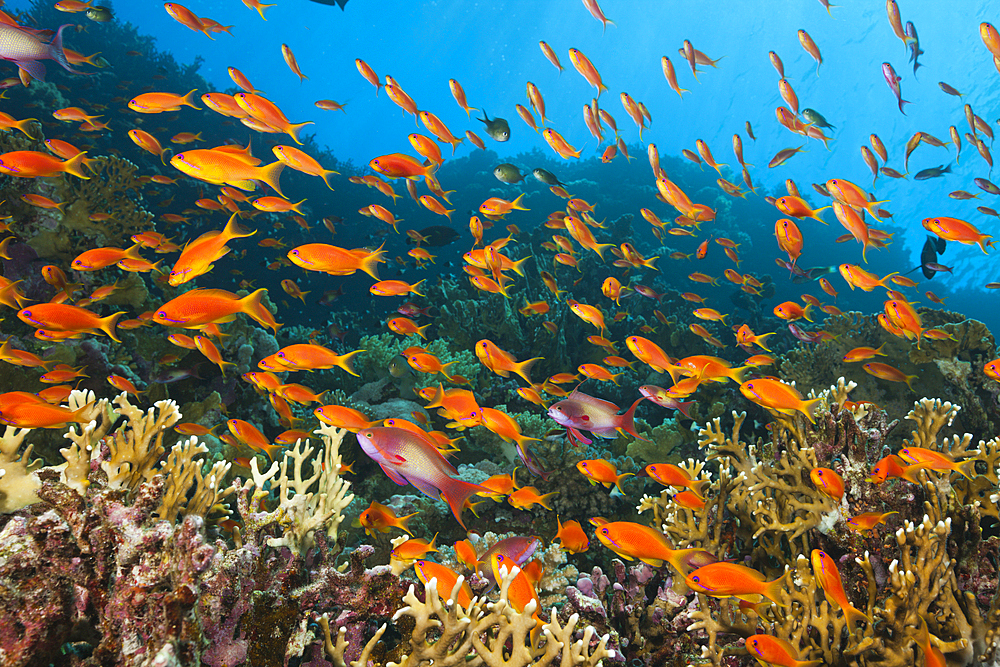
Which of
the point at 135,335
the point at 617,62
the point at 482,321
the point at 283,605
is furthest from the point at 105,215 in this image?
the point at 617,62

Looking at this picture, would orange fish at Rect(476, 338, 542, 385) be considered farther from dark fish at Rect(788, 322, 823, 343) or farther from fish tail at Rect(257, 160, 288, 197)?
dark fish at Rect(788, 322, 823, 343)

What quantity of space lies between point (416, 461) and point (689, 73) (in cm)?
9942

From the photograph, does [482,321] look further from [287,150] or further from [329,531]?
[329,531]

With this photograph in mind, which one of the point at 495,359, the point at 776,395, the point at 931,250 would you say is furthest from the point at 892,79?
the point at 495,359

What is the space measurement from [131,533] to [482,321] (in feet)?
24.5

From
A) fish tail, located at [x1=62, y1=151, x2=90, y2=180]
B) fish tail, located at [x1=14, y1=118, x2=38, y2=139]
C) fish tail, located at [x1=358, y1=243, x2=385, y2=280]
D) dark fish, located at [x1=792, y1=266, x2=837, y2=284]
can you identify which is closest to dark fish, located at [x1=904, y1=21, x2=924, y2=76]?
dark fish, located at [x1=792, y1=266, x2=837, y2=284]

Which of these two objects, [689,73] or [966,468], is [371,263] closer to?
[966,468]

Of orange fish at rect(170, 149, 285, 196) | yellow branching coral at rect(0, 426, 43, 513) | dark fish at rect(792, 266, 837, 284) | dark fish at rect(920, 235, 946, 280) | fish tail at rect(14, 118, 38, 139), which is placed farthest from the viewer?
dark fish at rect(792, 266, 837, 284)

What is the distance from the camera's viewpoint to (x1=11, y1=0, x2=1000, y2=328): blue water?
155 ft

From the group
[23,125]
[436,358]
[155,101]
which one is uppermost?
[23,125]

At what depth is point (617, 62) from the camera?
7875 centimetres

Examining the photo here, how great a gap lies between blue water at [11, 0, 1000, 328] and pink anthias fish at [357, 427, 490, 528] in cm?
2305

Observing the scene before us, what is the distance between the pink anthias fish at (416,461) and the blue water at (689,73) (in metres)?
23.1

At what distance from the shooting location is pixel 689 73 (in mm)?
79125
